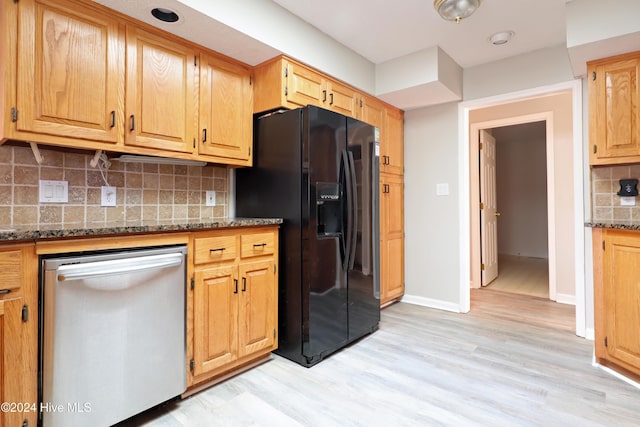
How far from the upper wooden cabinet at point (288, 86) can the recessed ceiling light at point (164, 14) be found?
699 millimetres

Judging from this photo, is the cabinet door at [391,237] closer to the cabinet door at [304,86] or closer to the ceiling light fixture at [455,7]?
the cabinet door at [304,86]

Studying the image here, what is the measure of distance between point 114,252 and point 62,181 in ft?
2.30

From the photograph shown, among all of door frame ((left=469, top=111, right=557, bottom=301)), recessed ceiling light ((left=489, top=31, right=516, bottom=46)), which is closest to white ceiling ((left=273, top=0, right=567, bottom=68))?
recessed ceiling light ((left=489, top=31, right=516, bottom=46))

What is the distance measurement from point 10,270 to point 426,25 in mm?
2932

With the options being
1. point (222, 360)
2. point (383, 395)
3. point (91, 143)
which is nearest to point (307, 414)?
point (383, 395)

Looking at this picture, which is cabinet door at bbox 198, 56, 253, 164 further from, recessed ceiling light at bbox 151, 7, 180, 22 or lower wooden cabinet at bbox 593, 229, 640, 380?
lower wooden cabinet at bbox 593, 229, 640, 380

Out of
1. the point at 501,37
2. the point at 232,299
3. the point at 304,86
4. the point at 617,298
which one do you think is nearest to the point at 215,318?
the point at 232,299

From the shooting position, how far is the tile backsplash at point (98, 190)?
5.41 feet

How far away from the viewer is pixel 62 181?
1.79m

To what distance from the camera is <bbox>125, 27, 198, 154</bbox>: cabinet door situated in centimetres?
182

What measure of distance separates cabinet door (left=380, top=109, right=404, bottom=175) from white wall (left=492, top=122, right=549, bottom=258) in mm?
4189

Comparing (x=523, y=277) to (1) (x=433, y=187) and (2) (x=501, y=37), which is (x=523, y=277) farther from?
(2) (x=501, y=37)

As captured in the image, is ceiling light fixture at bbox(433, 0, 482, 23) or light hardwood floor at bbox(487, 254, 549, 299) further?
light hardwood floor at bbox(487, 254, 549, 299)

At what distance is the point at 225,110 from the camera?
226 cm
